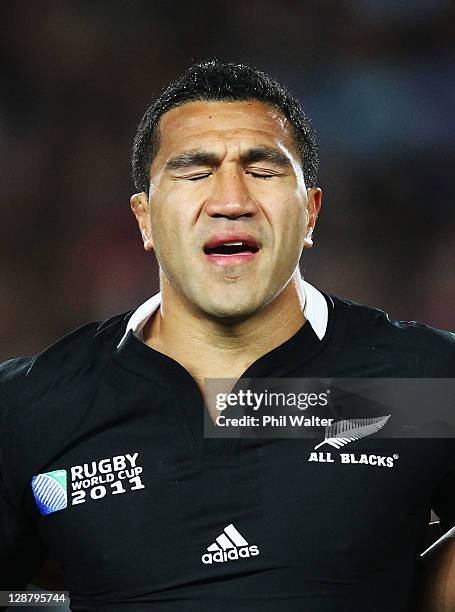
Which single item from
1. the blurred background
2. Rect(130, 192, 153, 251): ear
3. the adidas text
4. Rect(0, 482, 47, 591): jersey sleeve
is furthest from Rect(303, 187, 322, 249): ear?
the blurred background

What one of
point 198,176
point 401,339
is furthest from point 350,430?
point 198,176

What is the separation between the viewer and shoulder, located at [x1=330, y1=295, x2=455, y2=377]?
155cm

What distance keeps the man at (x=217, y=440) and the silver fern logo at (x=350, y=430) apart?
20 mm

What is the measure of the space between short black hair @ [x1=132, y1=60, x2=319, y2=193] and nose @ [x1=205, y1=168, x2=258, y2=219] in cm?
17

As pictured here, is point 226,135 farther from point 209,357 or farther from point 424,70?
point 424,70

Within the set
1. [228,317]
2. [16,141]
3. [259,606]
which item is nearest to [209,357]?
[228,317]

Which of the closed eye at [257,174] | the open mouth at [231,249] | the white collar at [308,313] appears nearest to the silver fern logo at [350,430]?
the white collar at [308,313]

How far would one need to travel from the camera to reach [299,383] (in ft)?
5.05

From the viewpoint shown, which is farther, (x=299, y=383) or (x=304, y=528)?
(x=299, y=383)

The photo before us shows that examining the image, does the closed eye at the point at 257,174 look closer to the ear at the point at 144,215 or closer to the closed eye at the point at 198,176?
the closed eye at the point at 198,176

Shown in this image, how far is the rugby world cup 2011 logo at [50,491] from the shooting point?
148cm

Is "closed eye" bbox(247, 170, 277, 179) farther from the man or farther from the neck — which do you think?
the neck

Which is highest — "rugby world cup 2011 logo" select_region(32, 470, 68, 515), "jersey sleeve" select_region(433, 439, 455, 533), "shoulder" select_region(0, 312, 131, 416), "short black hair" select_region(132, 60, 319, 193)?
"short black hair" select_region(132, 60, 319, 193)

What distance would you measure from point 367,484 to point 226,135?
59 cm
